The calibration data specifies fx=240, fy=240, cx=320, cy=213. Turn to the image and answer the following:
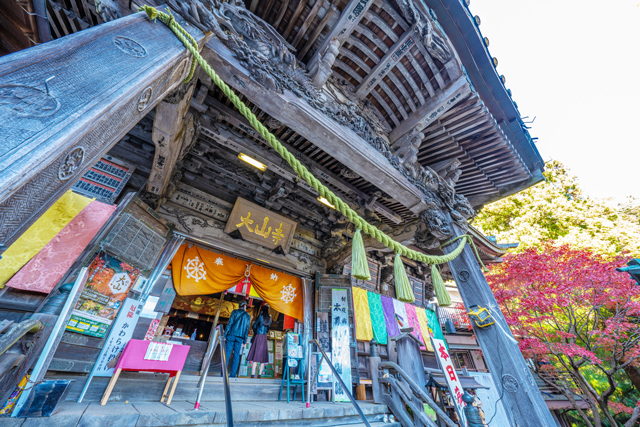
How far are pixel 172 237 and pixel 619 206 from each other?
24393 mm

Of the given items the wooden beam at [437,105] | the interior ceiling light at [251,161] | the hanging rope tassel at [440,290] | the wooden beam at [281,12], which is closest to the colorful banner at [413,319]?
the hanging rope tassel at [440,290]

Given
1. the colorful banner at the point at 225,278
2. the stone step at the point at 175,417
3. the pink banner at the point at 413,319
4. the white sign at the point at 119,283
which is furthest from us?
the pink banner at the point at 413,319

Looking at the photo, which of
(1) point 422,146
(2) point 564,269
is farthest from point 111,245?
(2) point 564,269

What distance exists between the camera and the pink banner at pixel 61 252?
10.3 ft

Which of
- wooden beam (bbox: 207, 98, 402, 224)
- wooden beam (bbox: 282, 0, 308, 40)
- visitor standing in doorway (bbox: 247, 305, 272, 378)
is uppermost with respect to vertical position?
wooden beam (bbox: 282, 0, 308, 40)

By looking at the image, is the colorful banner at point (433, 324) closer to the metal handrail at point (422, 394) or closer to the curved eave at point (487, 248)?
the curved eave at point (487, 248)

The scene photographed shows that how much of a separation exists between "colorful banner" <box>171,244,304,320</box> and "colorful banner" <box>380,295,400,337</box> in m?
2.63

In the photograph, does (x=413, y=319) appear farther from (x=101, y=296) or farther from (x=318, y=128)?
(x=101, y=296)

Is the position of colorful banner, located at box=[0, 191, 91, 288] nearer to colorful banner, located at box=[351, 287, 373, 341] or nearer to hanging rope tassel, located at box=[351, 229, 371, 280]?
hanging rope tassel, located at box=[351, 229, 371, 280]

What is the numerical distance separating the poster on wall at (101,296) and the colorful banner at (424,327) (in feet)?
27.3

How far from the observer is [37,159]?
113cm

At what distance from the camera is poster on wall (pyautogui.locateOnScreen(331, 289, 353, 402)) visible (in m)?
5.33

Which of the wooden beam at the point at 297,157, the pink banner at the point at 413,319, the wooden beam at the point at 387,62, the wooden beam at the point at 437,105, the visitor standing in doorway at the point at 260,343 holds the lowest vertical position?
the visitor standing in doorway at the point at 260,343

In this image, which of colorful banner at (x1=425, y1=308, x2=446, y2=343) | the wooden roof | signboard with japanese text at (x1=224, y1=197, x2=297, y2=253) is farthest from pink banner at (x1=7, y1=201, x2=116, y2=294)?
colorful banner at (x1=425, y1=308, x2=446, y2=343)
